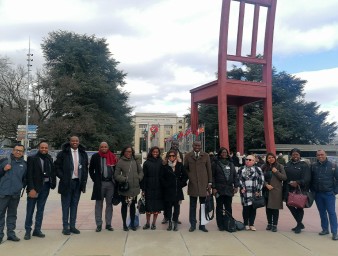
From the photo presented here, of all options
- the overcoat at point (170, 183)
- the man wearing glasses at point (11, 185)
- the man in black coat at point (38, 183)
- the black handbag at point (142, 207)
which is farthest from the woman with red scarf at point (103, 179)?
the man wearing glasses at point (11, 185)

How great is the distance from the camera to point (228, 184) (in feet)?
20.1

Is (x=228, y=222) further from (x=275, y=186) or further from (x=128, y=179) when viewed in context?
(x=128, y=179)

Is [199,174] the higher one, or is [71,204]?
[199,174]

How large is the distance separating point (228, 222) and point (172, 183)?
1.25 metres

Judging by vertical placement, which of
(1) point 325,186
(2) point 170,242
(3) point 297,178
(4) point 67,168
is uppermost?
(4) point 67,168

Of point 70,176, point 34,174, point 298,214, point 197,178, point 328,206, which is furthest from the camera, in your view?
point 298,214

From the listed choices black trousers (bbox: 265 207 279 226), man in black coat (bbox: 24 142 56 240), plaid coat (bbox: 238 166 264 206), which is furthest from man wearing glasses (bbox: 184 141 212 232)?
man in black coat (bbox: 24 142 56 240)

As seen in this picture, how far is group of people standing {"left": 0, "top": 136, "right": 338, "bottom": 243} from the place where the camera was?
5789 mm

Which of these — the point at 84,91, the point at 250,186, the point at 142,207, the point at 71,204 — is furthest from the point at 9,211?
the point at 84,91

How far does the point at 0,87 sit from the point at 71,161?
98.0 feet

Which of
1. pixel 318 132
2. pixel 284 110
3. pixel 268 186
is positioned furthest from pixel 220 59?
pixel 318 132

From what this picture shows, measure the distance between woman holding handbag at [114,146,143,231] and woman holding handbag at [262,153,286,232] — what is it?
2383 mm

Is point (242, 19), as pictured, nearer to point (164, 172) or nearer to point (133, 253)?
point (164, 172)

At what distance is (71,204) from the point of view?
587 cm
